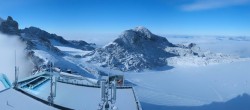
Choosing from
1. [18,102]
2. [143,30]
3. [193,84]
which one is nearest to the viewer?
[18,102]

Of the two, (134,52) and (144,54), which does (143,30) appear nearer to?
(144,54)

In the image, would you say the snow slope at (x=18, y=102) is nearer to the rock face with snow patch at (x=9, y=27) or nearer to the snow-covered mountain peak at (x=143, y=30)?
the rock face with snow patch at (x=9, y=27)

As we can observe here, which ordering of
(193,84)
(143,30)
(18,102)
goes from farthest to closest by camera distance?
(143,30) < (193,84) < (18,102)

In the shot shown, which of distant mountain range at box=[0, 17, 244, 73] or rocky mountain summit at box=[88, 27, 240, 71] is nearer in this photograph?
distant mountain range at box=[0, 17, 244, 73]

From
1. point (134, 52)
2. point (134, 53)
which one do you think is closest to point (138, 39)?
point (134, 52)

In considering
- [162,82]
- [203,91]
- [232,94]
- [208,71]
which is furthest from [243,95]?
[208,71]

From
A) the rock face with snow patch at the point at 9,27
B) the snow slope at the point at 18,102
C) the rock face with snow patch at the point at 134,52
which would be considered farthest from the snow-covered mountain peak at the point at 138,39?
the snow slope at the point at 18,102

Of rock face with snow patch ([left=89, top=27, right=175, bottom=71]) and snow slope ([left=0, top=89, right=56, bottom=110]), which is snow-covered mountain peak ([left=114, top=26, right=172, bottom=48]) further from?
snow slope ([left=0, top=89, right=56, bottom=110])

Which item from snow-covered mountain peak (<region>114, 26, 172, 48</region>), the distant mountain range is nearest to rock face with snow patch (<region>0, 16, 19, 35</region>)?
the distant mountain range
